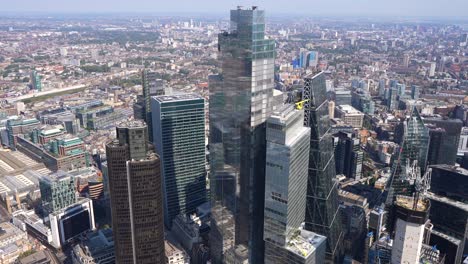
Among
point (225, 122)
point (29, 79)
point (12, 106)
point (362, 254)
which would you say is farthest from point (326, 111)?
point (29, 79)

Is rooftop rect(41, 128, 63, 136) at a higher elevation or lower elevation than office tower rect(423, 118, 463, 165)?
lower

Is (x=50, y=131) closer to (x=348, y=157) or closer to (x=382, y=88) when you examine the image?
(x=348, y=157)

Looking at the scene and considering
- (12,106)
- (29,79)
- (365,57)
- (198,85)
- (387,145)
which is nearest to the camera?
(387,145)

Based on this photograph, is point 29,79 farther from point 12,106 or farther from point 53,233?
point 53,233

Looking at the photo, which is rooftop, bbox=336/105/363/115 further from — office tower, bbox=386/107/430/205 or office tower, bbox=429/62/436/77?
office tower, bbox=429/62/436/77

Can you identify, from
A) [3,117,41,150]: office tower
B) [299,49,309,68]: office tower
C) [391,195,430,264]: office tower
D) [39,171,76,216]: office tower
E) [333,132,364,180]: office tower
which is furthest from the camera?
[299,49,309,68]: office tower

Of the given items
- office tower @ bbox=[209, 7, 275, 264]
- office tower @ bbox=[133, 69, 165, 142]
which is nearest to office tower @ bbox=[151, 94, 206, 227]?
office tower @ bbox=[133, 69, 165, 142]
